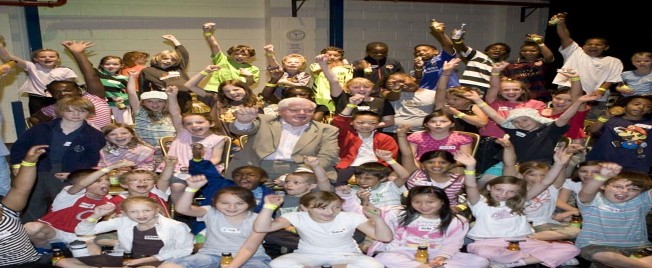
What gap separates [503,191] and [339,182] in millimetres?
1184

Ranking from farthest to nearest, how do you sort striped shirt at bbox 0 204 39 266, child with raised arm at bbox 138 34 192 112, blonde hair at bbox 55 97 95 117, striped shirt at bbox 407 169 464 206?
child with raised arm at bbox 138 34 192 112 → blonde hair at bbox 55 97 95 117 → striped shirt at bbox 407 169 464 206 → striped shirt at bbox 0 204 39 266

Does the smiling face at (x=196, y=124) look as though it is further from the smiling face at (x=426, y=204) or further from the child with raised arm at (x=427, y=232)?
the smiling face at (x=426, y=204)

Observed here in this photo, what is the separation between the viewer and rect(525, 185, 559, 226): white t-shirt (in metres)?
4.16

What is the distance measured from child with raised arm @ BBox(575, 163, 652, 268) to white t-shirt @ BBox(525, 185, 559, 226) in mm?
294

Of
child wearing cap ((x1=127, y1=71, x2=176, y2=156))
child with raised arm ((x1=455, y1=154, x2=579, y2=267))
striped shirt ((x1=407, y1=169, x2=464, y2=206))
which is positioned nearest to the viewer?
child with raised arm ((x1=455, y1=154, x2=579, y2=267))

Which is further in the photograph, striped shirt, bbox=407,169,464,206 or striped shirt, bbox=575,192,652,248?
striped shirt, bbox=407,169,464,206

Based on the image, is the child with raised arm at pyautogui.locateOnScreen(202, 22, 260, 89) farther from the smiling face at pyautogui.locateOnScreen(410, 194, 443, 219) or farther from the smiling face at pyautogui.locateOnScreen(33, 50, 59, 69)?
the smiling face at pyautogui.locateOnScreen(410, 194, 443, 219)

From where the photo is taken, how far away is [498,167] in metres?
4.62

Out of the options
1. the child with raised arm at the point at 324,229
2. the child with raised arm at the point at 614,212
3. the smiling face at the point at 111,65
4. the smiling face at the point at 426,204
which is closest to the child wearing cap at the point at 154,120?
the smiling face at the point at 111,65

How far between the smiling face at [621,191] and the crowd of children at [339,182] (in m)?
0.01

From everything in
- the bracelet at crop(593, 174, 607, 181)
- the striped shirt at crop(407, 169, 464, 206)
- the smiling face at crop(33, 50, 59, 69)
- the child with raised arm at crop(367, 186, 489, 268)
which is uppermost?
the smiling face at crop(33, 50, 59, 69)

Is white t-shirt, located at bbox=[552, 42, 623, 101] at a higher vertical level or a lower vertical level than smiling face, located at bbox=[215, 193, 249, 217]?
higher

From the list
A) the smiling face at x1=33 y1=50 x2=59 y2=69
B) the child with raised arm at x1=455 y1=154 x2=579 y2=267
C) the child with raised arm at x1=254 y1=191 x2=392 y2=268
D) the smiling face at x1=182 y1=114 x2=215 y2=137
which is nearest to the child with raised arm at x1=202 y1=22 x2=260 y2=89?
the smiling face at x1=33 y1=50 x2=59 y2=69

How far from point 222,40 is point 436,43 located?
320 cm
